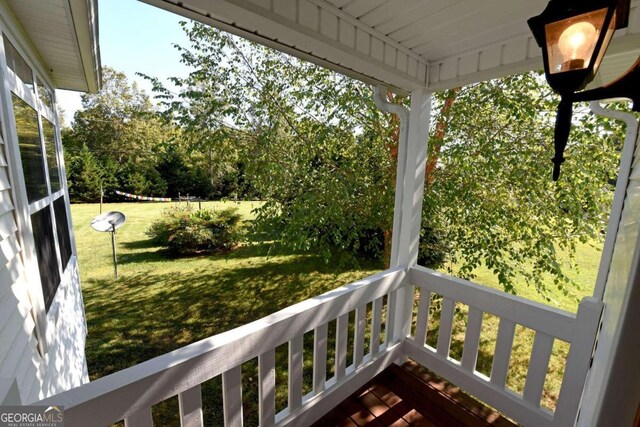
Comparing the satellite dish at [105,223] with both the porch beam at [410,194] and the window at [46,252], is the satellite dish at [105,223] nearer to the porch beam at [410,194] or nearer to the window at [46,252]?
the window at [46,252]

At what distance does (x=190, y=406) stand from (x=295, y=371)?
583mm

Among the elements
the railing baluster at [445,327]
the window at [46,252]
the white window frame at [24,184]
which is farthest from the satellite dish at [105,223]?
the railing baluster at [445,327]

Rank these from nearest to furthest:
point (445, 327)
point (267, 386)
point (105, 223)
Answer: point (267, 386) < point (445, 327) < point (105, 223)

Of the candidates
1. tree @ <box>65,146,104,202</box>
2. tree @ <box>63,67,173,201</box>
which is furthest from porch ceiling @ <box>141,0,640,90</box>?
tree @ <box>65,146,104,202</box>

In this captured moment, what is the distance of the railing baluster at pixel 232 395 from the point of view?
1.24 meters

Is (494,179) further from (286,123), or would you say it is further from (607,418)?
(607,418)

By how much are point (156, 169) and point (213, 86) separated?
971 cm

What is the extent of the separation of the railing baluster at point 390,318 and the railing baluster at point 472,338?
523mm

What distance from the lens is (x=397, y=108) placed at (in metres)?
2.07

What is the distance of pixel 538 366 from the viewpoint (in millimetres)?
1644

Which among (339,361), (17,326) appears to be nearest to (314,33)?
(17,326)

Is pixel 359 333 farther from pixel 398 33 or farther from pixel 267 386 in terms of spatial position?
pixel 398 33

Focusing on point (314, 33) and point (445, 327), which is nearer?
point (314, 33)

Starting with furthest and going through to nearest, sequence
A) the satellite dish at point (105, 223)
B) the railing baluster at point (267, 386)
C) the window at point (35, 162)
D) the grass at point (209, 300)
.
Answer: the satellite dish at point (105, 223) < the grass at point (209, 300) < the window at point (35, 162) < the railing baluster at point (267, 386)
